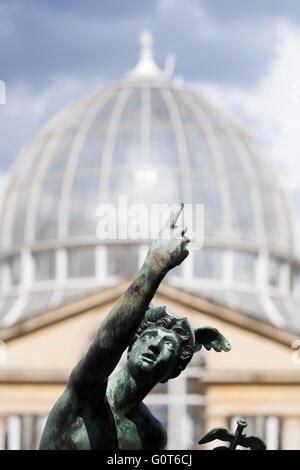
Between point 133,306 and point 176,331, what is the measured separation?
48cm

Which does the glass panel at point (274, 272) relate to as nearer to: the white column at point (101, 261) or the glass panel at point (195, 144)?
the glass panel at point (195, 144)

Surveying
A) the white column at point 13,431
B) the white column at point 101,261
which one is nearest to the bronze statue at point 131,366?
the white column at point 13,431

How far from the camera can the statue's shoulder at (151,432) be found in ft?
19.7

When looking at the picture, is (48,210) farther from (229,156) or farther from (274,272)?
(274,272)

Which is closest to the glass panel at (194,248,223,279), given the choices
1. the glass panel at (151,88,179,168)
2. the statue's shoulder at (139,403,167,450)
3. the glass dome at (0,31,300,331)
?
the glass dome at (0,31,300,331)

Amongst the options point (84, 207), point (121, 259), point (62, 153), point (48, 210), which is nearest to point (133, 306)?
point (121, 259)

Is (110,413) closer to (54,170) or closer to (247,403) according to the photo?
(247,403)

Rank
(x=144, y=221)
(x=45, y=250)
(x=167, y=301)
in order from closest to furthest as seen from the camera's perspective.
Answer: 1. (x=167, y=301)
2. (x=144, y=221)
3. (x=45, y=250)

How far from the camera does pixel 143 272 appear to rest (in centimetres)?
549

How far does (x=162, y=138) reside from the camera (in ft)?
221

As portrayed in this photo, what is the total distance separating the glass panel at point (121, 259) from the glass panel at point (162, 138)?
4630mm

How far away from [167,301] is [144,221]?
10544 millimetres

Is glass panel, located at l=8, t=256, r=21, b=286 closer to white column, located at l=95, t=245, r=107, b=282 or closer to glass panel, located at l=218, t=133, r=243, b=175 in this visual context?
white column, located at l=95, t=245, r=107, b=282

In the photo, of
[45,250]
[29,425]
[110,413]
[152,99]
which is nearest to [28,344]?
[29,425]
